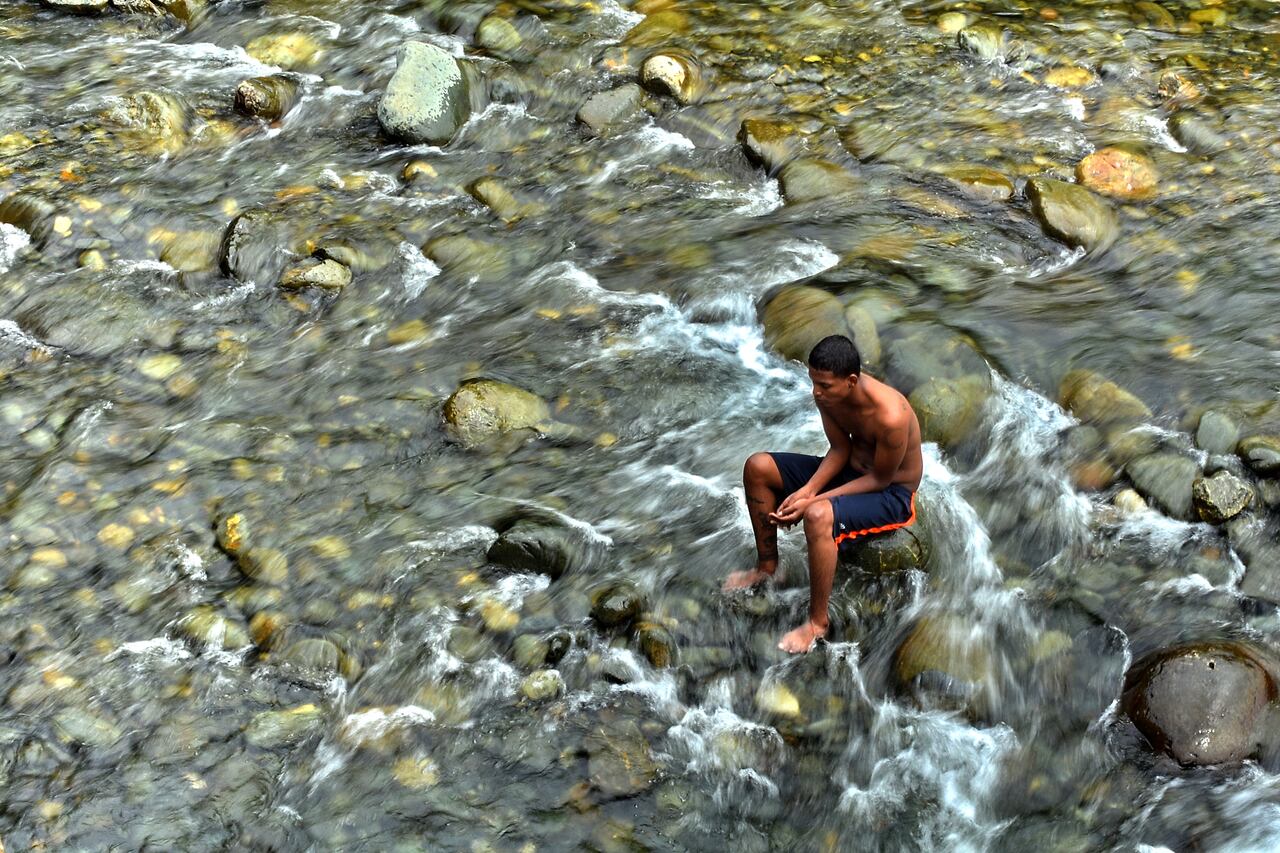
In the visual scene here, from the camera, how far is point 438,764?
A: 4.80 meters

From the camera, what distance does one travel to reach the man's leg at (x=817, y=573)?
4758 millimetres

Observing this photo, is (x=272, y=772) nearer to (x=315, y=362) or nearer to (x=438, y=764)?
(x=438, y=764)

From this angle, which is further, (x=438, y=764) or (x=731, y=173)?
(x=731, y=173)

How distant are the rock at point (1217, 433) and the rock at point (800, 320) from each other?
1.88 m

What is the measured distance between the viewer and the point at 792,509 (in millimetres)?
4812

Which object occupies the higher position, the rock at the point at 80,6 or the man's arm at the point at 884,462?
the rock at the point at 80,6

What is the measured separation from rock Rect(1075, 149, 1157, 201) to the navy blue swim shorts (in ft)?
12.1

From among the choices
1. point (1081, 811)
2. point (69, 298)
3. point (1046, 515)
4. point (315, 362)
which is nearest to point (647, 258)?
point (315, 362)

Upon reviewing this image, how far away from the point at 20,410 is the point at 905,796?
5432 mm

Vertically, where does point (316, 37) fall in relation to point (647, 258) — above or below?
above

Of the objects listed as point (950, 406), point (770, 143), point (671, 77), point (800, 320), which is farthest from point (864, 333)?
point (671, 77)

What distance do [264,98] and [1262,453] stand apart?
763 centimetres

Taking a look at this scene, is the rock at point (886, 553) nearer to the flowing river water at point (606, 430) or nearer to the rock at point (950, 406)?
the flowing river water at point (606, 430)

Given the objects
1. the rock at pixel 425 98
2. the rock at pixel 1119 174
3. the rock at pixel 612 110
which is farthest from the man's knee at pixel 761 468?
the rock at pixel 425 98
